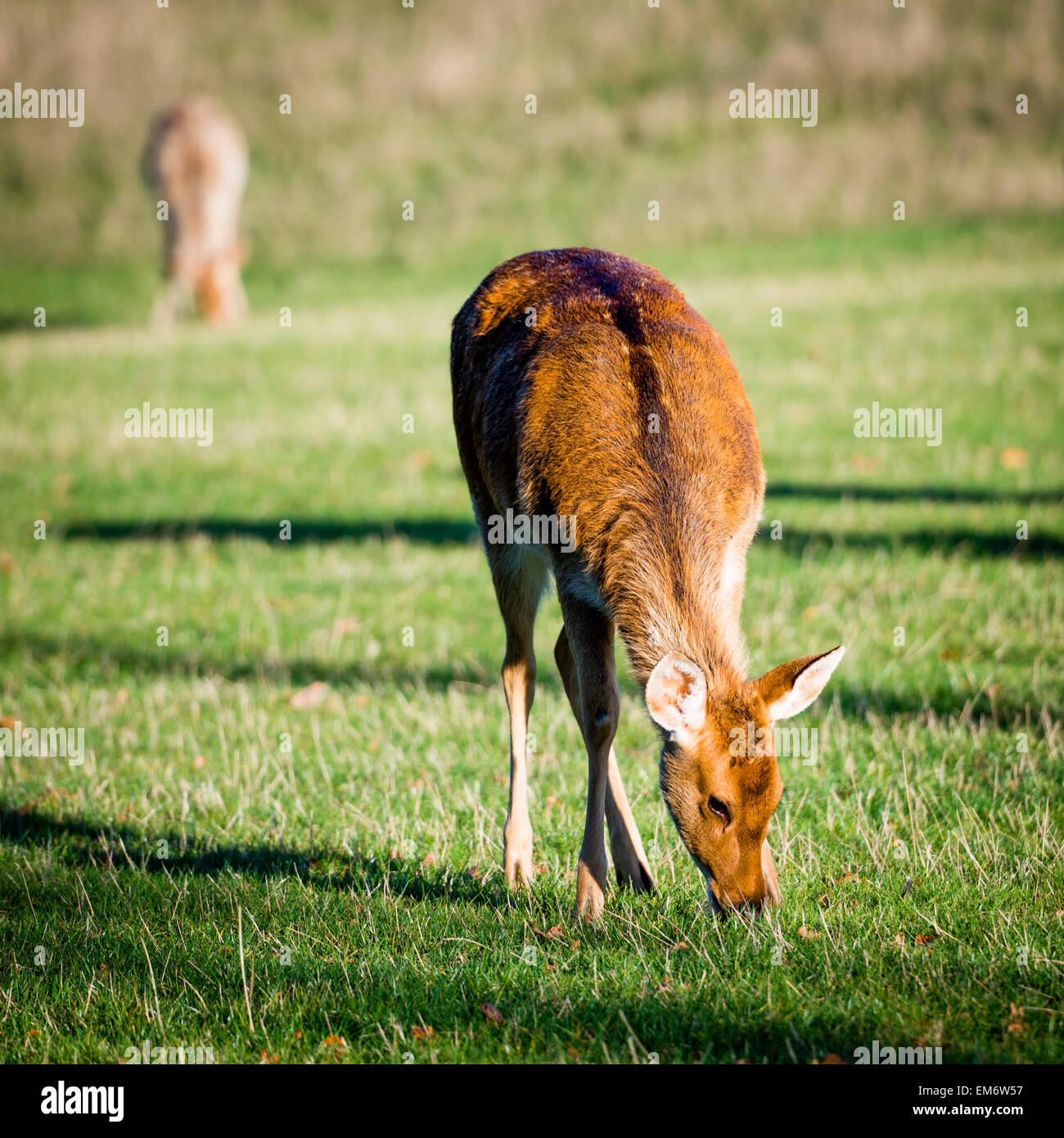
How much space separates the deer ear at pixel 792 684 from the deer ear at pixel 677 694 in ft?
0.72

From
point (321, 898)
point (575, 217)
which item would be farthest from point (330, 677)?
point (575, 217)

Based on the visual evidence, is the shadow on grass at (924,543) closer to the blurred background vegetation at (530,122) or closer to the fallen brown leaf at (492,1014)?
the fallen brown leaf at (492,1014)

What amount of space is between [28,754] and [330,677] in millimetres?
1686

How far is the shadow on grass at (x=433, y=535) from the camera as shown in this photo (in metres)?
9.11

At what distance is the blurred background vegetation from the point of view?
27.9 metres

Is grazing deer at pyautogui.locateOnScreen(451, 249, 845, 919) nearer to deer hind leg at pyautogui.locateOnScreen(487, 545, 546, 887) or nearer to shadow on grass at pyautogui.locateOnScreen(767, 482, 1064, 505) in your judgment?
deer hind leg at pyautogui.locateOnScreen(487, 545, 546, 887)

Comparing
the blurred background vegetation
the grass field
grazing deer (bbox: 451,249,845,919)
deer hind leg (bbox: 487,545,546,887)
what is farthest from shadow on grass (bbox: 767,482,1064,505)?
the blurred background vegetation

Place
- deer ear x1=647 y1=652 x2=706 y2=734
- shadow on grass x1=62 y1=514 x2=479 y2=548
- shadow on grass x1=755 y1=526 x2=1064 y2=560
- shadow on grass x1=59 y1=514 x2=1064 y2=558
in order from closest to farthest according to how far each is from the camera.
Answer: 1. deer ear x1=647 y1=652 x2=706 y2=734
2. shadow on grass x1=755 y1=526 x2=1064 y2=560
3. shadow on grass x1=59 y1=514 x2=1064 y2=558
4. shadow on grass x1=62 y1=514 x2=479 y2=548

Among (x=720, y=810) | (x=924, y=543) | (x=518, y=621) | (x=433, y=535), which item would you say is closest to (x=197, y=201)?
(x=433, y=535)

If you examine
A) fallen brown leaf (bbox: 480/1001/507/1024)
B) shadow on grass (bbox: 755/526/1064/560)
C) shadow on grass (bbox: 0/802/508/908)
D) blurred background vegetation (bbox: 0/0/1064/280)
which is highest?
blurred background vegetation (bbox: 0/0/1064/280)

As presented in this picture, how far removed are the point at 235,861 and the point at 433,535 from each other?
566cm

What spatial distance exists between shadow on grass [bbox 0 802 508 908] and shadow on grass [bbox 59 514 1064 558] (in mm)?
5002

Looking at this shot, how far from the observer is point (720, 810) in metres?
3.95

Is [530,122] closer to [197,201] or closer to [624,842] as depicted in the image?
[197,201]
